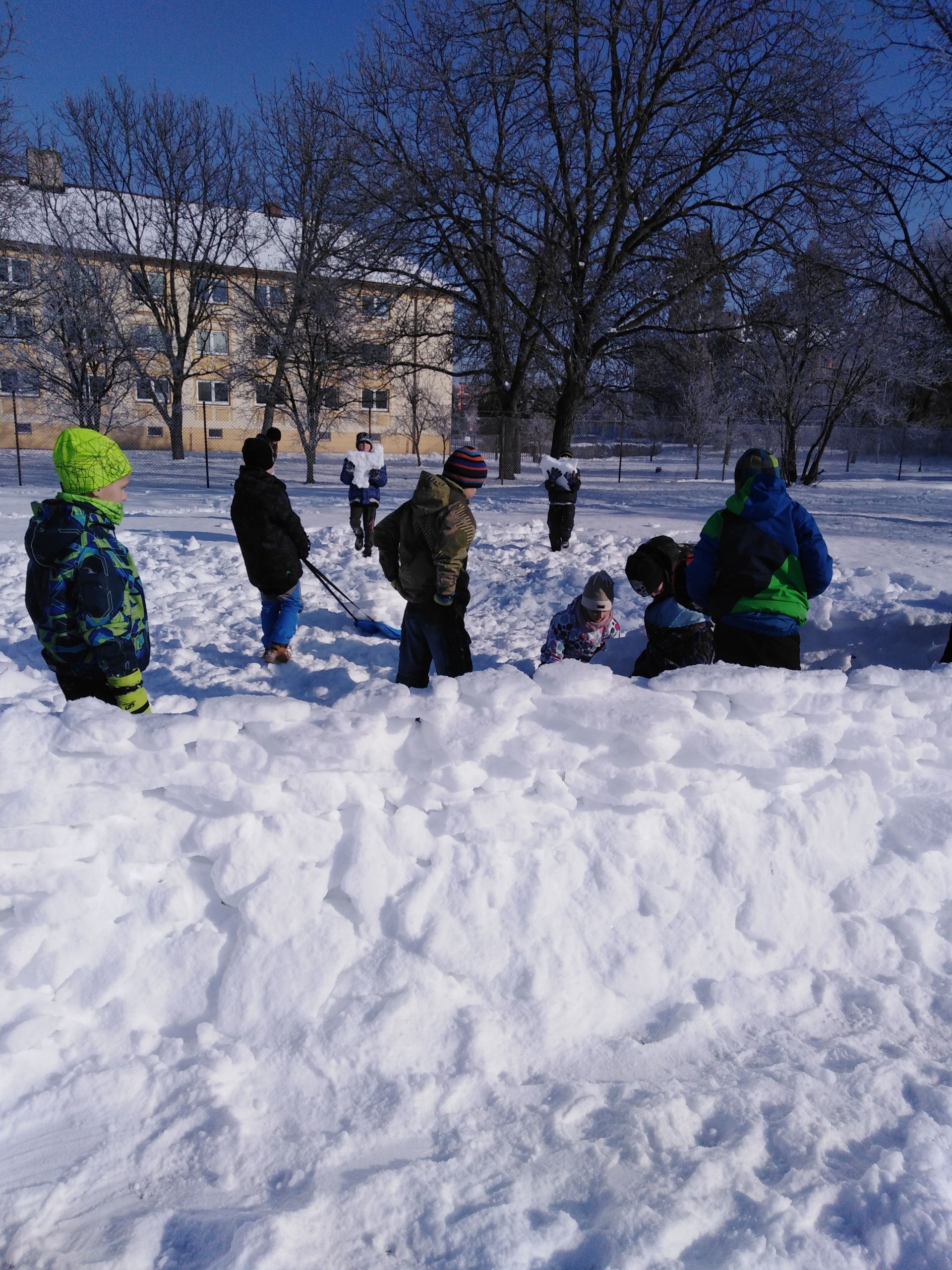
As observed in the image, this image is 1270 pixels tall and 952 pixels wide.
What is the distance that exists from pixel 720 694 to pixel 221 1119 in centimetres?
192

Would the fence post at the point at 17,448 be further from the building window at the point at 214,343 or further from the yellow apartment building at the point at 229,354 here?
the building window at the point at 214,343

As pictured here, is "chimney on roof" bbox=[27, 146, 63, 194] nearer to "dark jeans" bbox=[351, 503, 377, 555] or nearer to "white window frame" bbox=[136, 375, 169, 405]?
"white window frame" bbox=[136, 375, 169, 405]

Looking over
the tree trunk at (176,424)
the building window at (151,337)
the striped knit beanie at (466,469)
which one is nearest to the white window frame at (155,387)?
the tree trunk at (176,424)

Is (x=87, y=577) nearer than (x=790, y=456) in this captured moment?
Yes

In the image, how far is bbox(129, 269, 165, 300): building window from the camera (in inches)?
1059

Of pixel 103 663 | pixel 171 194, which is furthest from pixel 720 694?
pixel 171 194

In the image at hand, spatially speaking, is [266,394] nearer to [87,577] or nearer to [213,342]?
[213,342]

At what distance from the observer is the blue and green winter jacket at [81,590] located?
2.93 meters

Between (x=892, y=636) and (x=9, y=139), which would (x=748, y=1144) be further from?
(x=9, y=139)

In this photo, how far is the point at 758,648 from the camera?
3.43 meters

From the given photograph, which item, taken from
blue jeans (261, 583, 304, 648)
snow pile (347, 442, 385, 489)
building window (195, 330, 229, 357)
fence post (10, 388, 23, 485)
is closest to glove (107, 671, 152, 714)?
Result: blue jeans (261, 583, 304, 648)

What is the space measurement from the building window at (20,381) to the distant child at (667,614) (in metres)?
24.9

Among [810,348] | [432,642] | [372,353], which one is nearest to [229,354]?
[372,353]

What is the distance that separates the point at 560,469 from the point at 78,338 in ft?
61.6
